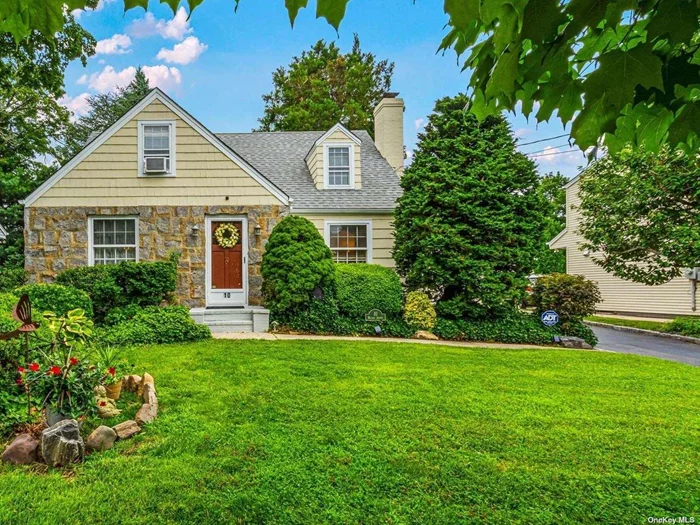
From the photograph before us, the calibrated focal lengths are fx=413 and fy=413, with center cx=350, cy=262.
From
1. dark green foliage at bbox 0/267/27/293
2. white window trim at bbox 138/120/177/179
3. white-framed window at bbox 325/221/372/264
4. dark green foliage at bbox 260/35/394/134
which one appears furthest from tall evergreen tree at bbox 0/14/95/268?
dark green foliage at bbox 260/35/394/134

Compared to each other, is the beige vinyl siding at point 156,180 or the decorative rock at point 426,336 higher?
the beige vinyl siding at point 156,180

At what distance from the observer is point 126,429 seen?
3512 mm

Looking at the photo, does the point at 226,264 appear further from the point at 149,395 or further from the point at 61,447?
the point at 61,447

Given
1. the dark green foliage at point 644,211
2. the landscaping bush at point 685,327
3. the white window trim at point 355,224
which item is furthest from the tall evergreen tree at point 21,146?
the landscaping bush at point 685,327

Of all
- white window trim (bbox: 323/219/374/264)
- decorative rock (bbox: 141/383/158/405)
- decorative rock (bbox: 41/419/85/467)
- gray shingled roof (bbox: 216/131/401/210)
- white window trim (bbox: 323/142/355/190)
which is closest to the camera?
decorative rock (bbox: 41/419/85/467)

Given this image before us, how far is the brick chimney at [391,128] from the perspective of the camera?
45.3 feet

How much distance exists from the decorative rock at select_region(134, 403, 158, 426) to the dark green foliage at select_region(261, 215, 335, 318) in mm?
5043

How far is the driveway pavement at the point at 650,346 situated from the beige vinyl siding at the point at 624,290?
299cm

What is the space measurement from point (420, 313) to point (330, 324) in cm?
208

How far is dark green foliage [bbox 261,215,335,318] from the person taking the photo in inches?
353

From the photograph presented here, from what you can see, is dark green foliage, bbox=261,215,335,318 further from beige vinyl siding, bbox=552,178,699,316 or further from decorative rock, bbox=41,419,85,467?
beige vinyl siding, bbox=552,178,699,316

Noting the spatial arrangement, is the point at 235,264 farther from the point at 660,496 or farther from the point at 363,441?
the point at 660,496

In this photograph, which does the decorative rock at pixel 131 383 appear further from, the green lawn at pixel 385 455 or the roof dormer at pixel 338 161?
the roof dormer at pixel 338 161

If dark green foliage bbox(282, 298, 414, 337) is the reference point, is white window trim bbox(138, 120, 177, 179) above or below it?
above
